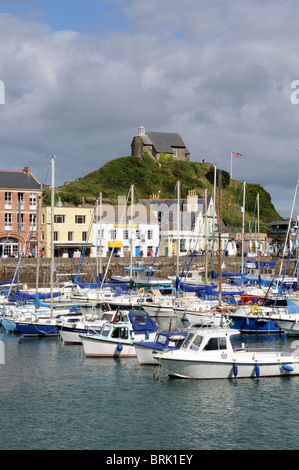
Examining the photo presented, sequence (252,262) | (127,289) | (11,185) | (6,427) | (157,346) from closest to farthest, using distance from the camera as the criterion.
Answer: (6,427) → (157,346) → (127,289) → (11,185) → (252,262)

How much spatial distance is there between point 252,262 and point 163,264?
13923 millimetres

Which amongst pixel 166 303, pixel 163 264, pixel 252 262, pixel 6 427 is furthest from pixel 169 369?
pixel 252 262

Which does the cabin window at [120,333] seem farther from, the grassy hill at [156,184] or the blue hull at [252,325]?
the grassy hill at [156,184]

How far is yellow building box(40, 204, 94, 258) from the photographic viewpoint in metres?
82.8

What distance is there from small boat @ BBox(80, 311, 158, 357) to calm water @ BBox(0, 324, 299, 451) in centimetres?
65

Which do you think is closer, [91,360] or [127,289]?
[91,360]

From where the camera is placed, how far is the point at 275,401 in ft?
92.2

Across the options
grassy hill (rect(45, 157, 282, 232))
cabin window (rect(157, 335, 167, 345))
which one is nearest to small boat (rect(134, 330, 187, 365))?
cabin window (rect(157, 335, 167, 345))

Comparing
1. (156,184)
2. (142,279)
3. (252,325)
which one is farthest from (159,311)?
(156,184)

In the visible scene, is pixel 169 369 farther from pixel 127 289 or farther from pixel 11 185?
pixel 11 185

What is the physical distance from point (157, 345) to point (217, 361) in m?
4.15

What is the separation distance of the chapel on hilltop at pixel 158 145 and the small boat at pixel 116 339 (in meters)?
109
